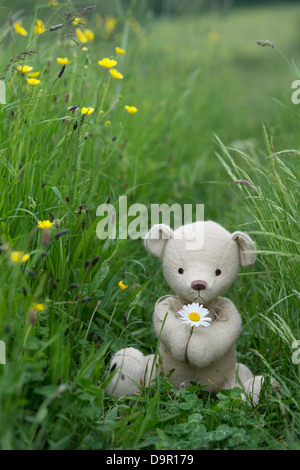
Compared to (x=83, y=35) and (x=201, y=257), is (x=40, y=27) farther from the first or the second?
(x=201, y=257)

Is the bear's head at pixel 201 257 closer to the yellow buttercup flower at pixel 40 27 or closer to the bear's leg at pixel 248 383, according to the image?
the bear's leg at pixel 248 383

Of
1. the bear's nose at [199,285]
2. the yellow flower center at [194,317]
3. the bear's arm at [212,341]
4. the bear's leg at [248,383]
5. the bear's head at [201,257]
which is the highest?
the bear's head at [201,257]

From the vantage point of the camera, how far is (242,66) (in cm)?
932

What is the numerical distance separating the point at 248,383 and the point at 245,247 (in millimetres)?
453

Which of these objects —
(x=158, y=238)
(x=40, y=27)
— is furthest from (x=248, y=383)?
(x=40, y=27)

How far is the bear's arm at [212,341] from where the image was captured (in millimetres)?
1782

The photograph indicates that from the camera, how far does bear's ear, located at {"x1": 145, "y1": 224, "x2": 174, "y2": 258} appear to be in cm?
194

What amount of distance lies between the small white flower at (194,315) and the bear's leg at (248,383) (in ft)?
0.62

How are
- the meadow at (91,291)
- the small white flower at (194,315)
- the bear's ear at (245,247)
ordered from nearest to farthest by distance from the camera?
the meadow at (91,291) < the small white flower at (194,315) < the bear's ear at (245,247)

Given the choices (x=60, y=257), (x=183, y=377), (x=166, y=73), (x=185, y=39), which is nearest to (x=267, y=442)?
(x=183, y=377)

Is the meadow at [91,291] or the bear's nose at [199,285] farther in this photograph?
the bear's nose at [199,285]

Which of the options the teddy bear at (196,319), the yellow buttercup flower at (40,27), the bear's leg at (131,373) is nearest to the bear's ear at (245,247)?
the teddy bear at (196,319)

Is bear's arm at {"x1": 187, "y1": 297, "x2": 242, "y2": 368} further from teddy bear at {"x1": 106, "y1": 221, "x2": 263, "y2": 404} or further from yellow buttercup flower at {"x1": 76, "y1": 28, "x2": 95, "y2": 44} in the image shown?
yellow buttercup flower at {"x1": 76, "y1": 28, "x2": 95, "y2": 44}

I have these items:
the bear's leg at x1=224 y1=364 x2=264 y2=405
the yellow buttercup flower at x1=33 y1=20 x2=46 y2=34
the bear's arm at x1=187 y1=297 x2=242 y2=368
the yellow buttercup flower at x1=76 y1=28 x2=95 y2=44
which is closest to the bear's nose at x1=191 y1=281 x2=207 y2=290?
the bear's arm at x1=187 y1=297 x2=242 y2=368
